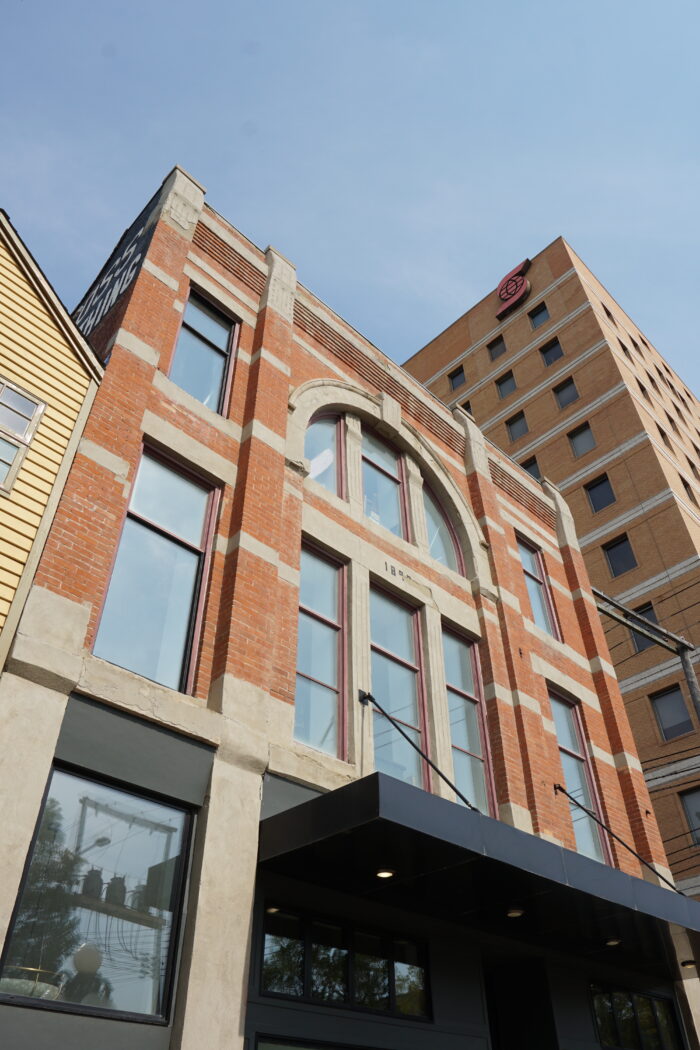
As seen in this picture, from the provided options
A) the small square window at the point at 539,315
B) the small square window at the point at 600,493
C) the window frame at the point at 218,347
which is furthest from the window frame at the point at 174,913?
the small square window at the point at 539,315

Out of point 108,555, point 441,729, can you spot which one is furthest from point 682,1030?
point 108,555

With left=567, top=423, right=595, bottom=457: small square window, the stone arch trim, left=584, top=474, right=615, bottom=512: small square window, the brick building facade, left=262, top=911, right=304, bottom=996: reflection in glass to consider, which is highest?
left=567, top=423, right=595, bottom=457: small square window

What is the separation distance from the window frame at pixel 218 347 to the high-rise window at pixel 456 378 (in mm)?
32188

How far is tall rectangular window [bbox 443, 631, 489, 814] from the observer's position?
11469 millimetres

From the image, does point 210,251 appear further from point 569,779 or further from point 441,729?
point 569,779

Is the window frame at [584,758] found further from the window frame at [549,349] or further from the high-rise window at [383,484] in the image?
the window frame at [549,349]

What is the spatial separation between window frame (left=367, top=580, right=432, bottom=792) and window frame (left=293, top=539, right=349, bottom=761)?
439 millimetres

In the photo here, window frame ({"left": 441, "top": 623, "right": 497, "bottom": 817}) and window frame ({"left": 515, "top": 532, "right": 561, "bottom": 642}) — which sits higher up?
window frame ({"left": 515, "top": 532, "right": 561, "bottom": 642})

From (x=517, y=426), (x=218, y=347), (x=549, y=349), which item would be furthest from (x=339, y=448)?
(x=549, y=349)

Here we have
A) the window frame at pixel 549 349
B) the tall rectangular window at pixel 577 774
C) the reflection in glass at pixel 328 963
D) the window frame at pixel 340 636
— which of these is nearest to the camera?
the reflection in glass at pixel 328 963

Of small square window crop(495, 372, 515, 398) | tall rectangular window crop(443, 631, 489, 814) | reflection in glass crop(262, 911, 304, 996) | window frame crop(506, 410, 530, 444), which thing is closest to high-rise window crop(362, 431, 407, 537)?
tall rectangular window crop(443, 631, 489, 814)

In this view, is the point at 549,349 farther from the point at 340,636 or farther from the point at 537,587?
the point at 340,636

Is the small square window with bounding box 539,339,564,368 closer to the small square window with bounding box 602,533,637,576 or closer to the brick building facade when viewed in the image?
the small square window with bounding box 602,533,637,576

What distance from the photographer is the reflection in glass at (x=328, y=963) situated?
26.0ft
